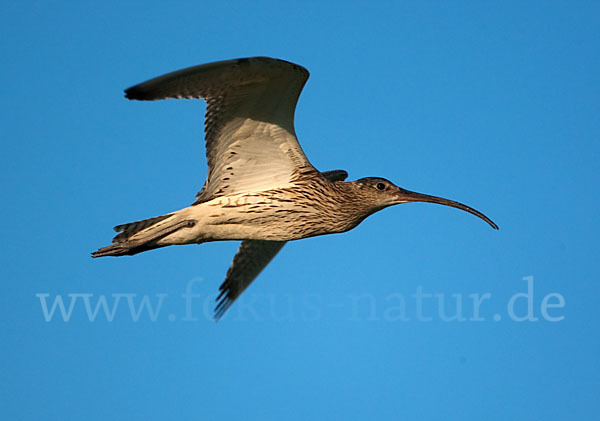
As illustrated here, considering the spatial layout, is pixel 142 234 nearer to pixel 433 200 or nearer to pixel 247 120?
pixel 247 120

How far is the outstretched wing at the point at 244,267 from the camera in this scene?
14711mm

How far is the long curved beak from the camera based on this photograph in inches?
475

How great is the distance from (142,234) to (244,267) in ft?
11.2

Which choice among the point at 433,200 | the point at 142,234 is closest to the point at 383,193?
the point at 433,200

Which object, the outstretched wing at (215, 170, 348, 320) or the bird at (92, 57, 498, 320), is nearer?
the bird at (92, 57, 498, 320)

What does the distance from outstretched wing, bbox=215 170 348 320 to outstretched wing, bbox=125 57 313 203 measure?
302 cm

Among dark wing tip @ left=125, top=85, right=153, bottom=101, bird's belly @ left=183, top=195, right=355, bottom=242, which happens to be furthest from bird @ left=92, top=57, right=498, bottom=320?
dark wing tip @ left=125, top=85, right=153, bottom=101

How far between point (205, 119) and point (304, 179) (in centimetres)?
171

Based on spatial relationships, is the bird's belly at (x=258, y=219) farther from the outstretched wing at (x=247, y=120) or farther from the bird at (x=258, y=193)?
the outstretched wing at (x=247, y=120)

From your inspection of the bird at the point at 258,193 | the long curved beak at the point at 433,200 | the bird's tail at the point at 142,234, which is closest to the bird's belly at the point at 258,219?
the bird at the point at 258,193

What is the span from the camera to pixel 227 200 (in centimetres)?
1164

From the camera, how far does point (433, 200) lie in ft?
40.2

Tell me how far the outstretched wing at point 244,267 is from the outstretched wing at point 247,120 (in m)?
3.02

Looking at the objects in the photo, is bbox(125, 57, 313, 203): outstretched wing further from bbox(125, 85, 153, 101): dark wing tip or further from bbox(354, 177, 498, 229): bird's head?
bbox(354, 177, 498, 229): bird's head
